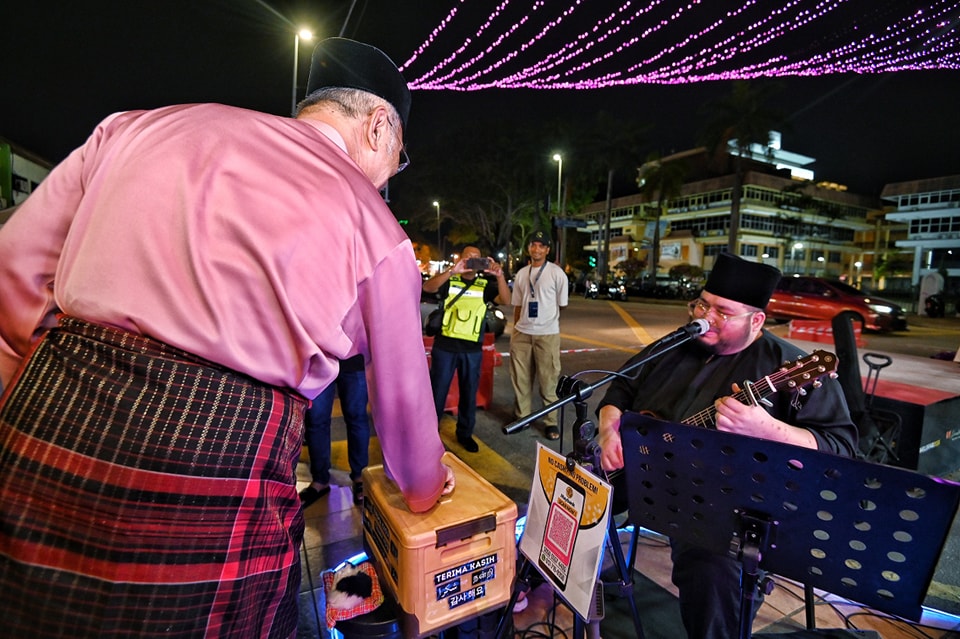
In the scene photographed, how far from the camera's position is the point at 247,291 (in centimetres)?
99

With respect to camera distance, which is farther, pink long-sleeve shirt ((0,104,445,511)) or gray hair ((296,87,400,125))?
gray hair ((296,87,400,125))

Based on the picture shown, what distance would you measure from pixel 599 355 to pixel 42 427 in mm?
8620

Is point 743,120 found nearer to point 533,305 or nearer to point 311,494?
point 533,305

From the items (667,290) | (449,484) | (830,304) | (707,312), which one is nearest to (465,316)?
(707,312)

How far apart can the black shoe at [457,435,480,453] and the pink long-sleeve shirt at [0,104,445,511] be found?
3506mm

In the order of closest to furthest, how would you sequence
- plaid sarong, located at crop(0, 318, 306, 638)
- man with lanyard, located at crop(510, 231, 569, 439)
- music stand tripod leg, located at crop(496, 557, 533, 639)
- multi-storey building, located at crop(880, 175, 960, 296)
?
1. plaid sarong, located at crop(0, 318, 306, 638)
2. music stand tripod leg, located at crop(496, 557, 533, 639)
3. man with lanyard, located at crop(510, 231, 569, 439)
4. multi-storey building, located at crop(880, 175, 960, 296)

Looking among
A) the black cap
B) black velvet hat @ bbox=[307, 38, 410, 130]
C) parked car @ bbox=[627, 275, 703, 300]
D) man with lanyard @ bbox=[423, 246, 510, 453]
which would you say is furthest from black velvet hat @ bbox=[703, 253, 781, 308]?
parked car @ bbox=[627, 275, 703, 300]

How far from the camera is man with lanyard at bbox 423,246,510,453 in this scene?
4414 mm

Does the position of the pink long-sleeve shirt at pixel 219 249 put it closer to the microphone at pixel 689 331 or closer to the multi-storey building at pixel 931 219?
the microphone at pixel 689 331

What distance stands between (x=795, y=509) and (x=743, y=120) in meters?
35.7

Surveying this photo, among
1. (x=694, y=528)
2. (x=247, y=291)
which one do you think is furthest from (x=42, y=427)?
(x=694, y=528)

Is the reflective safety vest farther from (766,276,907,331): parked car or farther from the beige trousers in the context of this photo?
(766,276,907,331): parked car

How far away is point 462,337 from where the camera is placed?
14.5 feet

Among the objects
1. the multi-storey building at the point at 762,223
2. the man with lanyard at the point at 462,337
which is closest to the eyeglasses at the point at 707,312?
the man with lanyard at the point at 462,337
